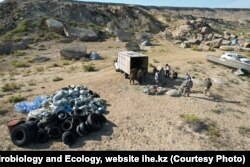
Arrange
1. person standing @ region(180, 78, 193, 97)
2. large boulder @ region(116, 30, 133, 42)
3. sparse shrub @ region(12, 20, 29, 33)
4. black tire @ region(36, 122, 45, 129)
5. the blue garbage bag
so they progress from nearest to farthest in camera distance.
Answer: black tire @ region(36, 122, 45, 129)
the blue garbage bag
person standing @ region(180, 78, 193, 97)
sparse shrub @ region(12, 20, 29, 33)
large boulder @ region(116, 30, 133, 42)

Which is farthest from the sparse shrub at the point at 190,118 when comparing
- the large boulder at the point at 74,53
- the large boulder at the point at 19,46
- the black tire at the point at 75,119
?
the large boulder at the point at 19,46

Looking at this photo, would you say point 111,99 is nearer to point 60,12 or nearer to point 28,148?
point 28,148

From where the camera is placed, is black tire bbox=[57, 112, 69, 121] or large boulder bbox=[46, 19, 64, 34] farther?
large boulder bbox=[46, 19, 64, 34]

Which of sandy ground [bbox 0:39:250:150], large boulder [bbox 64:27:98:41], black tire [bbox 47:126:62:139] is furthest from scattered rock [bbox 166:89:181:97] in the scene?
large boulder [bbox 64:27:98:41]

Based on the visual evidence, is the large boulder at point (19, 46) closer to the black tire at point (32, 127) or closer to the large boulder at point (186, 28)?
the black tire at point (32, 127)

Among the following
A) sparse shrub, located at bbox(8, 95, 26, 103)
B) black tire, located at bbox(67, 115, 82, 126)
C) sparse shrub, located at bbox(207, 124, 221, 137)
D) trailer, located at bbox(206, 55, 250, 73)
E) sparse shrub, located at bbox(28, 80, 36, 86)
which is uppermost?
trailer, located at bbox(206, 55, 250, 73)

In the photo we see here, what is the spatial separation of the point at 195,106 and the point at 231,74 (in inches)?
529

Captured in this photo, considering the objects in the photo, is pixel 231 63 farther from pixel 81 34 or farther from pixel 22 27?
pixel 22 27

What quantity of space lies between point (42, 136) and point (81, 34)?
40.4 metres

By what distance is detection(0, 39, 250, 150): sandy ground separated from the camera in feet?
61.6

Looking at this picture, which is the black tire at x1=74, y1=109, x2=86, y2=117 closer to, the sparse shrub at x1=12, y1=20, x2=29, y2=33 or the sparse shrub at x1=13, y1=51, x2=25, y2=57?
the sparse shrub at x1=13, y1=51, x2=25, y2=57

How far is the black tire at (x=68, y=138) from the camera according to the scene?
18312mm

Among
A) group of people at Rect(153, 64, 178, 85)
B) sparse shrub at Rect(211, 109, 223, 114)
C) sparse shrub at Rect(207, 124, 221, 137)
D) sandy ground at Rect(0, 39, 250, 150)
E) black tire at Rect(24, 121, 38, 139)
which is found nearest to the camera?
A: black tire at Rect(24, 121, 38, 139)

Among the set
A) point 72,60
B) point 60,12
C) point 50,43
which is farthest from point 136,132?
point 60,12
